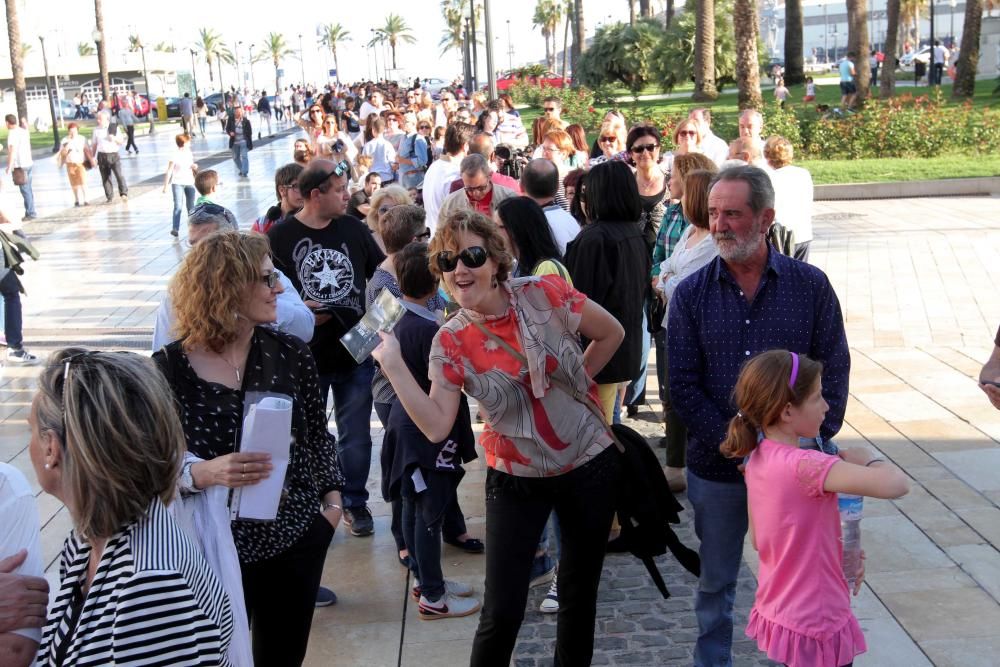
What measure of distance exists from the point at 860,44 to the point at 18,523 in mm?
29066

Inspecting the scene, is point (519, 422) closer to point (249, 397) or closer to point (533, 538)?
point (533, 538)

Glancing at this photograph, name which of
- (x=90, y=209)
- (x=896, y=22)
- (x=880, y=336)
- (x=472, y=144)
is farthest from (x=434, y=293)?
(x=896, y=22)

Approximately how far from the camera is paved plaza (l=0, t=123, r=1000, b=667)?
459 centimetres

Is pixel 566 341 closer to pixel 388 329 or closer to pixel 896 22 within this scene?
pixel 388 329

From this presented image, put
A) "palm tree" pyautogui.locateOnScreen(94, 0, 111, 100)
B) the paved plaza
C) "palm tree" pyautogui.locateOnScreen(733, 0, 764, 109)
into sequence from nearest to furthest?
the paved plaza → "palm tree" pyautogui.locateOnScreen(733, 0, 764, 109) → "palm tree" pyautogui.locateOnScreen(94, 0, 111, 100)

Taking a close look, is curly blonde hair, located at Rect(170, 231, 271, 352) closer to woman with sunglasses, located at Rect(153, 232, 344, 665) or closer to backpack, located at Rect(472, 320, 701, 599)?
woman with sunglasses, located at Rect(153, 232, 344, 665)

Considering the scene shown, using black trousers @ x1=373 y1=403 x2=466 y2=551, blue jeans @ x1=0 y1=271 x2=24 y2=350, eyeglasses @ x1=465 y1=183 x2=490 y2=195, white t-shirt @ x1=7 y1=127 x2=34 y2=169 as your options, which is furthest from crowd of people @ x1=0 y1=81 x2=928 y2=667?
white t-shirt @ x1=7 y1=127 x2=34 y2=169

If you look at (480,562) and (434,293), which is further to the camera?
(480,562)

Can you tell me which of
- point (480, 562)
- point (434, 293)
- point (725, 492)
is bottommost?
point (480, 562)

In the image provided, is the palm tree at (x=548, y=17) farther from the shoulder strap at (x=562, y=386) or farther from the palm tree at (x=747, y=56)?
the shoulder strap at (x=562, y=386)

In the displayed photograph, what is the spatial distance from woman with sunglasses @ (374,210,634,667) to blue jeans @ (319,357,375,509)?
2196mm

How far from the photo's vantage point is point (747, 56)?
980 inches

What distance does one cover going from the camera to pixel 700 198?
493 cm

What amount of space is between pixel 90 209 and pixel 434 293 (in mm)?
19394
